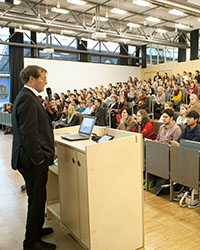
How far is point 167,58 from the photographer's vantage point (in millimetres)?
14648

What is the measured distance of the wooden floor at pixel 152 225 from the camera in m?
2.13

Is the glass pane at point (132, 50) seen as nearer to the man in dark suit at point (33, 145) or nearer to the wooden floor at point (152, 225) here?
the wooden floor at point (152, 225)

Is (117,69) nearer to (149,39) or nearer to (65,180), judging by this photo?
(149,39)

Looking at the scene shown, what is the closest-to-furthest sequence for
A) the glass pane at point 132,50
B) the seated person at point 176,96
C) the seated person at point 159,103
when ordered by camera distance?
the seated person at point 159,103, the seated person at point 176,96, the glass pane at point 132,50

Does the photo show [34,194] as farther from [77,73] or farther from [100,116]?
[77,73]

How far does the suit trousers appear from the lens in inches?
76.2

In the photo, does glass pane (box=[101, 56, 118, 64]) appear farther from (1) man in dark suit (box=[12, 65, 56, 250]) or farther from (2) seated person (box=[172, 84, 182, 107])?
(1) man in dark suit (box=[12, 65, 56, 250])

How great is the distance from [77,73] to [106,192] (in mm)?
11971

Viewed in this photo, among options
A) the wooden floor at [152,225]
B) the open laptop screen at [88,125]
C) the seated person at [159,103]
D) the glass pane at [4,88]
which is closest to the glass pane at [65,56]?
the glass pane at [4,88]

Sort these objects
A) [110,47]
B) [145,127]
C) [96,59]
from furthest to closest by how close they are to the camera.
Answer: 1. [110,47]
2. [96,59]
3. [145,127]

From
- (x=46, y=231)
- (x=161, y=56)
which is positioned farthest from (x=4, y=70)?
(x=46, y=231)

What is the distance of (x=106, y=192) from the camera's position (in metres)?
1.84

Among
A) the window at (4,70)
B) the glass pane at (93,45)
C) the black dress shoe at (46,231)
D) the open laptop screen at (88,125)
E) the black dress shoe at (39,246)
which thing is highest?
the glass pane at (93,45)

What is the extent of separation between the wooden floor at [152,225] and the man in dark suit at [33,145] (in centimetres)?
28
